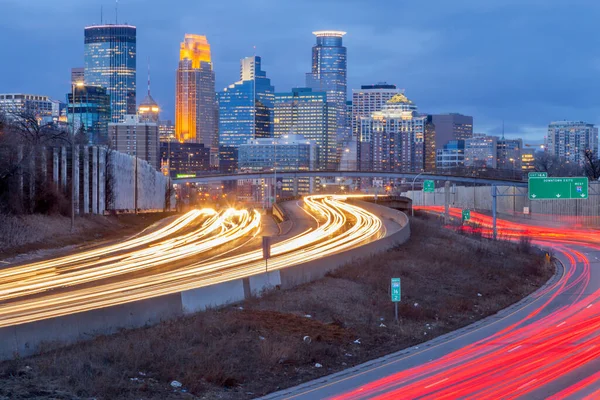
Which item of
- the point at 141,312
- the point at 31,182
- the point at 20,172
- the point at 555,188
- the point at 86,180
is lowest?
the point at 141,312

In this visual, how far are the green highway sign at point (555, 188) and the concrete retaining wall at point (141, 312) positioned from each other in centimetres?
3321

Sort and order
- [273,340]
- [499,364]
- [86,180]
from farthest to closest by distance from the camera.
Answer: [86,180] < [273,340] < [499,364]

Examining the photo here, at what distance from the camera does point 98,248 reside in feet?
163

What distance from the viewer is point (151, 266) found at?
39969mm

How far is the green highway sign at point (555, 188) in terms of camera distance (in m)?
67.2

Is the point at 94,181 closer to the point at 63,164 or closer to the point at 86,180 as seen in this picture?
the point at 86,180

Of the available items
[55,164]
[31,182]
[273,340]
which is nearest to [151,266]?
[273,340]

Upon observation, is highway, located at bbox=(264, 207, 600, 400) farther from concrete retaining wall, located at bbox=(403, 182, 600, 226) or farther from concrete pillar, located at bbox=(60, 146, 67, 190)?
concrete retaining wall, located at bbox=(403, 182, 600, 226)

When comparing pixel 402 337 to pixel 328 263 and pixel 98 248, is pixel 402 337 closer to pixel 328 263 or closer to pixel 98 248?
pixel 328 263

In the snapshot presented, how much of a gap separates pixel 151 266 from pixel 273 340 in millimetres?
15355

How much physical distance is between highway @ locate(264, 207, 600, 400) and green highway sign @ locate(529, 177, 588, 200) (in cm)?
2757

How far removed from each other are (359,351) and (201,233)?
126 feet

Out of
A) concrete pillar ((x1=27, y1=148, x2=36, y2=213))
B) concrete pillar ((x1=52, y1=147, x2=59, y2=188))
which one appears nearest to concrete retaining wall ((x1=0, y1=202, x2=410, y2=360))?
concrete pillar ((x1=27, y1=148, x2=36, y2=213))

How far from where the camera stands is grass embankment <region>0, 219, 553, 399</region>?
19594 mm
